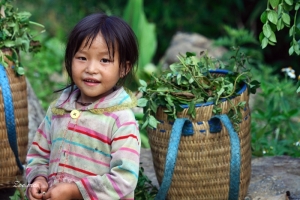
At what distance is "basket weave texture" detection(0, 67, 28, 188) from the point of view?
3592 millimetres

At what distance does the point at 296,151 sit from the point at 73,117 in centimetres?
207

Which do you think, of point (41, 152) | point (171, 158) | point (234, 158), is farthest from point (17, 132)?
point (234, 158)

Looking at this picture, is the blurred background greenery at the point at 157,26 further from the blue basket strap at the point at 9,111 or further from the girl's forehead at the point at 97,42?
the girl's forehead at the point at 97,42

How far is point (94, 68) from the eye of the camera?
275cm

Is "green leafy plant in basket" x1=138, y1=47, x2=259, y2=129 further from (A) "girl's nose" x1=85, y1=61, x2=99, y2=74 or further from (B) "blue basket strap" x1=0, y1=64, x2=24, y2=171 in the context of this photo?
(B) "blue basket strap" x1=0, y1=64, x2=24, y2=171

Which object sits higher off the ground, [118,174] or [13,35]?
[13,35]

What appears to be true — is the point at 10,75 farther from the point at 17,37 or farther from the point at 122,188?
the point at 122,188

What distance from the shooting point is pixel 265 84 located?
4.58 m

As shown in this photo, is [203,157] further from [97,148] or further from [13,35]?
[13,35]

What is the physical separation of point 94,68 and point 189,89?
80 cm

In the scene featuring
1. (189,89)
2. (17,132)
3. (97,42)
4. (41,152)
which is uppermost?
(97,42)

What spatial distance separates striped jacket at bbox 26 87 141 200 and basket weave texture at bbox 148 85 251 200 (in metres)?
0.48

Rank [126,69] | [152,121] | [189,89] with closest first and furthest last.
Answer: [126,69]
[152,121]
[189,89]

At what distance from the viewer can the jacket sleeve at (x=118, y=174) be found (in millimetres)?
2691
